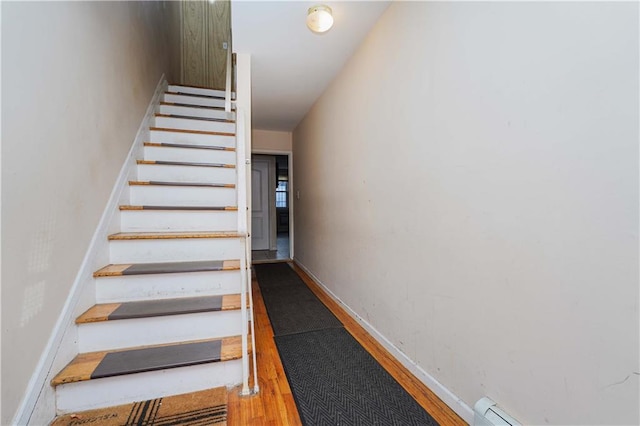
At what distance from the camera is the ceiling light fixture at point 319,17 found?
172cm

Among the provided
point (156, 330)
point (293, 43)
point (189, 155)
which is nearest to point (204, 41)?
point (189, 155)

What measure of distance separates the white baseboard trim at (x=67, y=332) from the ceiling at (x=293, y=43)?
4.78 feet

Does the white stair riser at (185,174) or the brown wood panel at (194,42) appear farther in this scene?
the brown wood panel at (194,42)

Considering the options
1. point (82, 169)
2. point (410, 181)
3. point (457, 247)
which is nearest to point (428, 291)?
point (457, 247)

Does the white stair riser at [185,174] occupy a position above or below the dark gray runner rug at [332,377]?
above

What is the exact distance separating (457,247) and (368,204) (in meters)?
0.91

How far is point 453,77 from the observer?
1.30 m

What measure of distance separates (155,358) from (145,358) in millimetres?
50

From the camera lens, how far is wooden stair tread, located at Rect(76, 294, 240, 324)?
1.51 meters

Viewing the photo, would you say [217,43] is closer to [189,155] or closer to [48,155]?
[189,155]

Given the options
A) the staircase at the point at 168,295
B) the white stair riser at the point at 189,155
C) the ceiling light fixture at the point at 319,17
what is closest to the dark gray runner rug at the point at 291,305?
the staircase at the point at 168,295

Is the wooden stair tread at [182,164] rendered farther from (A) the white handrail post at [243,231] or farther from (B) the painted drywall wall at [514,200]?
(B) the painted drywall wall at [514,200]

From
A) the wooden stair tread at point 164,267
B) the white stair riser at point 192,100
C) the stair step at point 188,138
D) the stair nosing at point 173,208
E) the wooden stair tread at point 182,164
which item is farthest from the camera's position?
the white stair riser at point 192,100

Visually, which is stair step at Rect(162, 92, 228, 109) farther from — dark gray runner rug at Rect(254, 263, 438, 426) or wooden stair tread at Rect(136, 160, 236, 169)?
dark gray runner rug at Rect(254, 263, 438, 426)
